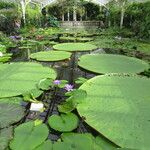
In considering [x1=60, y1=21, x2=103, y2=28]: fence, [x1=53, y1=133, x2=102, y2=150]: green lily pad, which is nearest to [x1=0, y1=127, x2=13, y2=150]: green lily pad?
[x1=53, y1=133, x2=102, y2=150]: green lily pad

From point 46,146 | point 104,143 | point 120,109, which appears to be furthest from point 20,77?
point 104,143

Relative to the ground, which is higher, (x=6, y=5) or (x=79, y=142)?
(x=6, y=5)

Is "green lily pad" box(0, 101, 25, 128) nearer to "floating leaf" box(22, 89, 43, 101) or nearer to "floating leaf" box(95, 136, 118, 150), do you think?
"floating leaf" box(22, 89, 43, 101)

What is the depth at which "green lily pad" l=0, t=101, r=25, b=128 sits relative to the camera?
2.21m

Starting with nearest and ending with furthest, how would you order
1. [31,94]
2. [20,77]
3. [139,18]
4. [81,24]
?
[31,94] < [20,77] < [139,18] < [81,24]

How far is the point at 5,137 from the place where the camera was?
196 cm

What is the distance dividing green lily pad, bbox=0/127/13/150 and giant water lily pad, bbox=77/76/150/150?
69 centimetres

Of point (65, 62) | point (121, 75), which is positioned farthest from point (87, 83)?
point (65, 62)

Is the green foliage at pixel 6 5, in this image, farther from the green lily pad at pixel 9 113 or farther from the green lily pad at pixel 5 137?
the green lily pad at pixel 5 137

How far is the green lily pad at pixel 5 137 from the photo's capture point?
187 centimetres

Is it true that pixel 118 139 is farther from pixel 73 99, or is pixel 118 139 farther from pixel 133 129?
pixel 73 99

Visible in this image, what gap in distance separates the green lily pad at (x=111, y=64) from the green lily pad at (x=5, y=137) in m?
1.97

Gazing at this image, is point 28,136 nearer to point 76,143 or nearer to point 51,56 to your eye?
point 76,143

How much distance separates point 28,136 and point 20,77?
1589 millimetres
